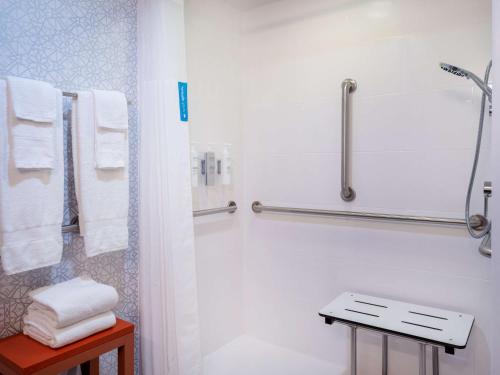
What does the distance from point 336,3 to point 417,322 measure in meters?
1.62

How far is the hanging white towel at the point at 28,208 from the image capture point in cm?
130

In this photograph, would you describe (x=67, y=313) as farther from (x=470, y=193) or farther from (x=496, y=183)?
(x=470, y=193)

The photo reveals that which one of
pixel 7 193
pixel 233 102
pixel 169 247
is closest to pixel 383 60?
pixel 233 102

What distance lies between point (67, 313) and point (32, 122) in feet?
2.19

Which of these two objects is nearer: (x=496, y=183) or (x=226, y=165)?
(x=496, y=183)

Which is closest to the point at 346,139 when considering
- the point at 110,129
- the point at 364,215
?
the point at 364,215

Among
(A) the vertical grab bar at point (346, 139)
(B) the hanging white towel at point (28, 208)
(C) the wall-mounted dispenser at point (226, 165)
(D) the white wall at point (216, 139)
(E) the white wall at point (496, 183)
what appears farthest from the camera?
(C) the wall-mounted dispenser at point (226, 165)

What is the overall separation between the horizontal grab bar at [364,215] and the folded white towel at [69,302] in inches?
43.6

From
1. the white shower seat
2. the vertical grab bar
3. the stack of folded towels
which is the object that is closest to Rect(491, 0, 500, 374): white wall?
the white shower seat

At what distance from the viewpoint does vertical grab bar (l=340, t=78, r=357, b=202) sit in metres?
2.02

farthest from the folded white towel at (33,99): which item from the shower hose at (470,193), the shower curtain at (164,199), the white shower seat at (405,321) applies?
the shower hose at (470,193)

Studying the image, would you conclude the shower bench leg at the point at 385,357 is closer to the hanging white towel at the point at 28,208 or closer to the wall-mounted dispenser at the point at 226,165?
the wall-mounted dispenser at the point at 226,165

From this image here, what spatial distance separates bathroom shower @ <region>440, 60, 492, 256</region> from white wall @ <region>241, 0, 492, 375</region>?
6cm

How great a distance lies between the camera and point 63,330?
1.33 m
